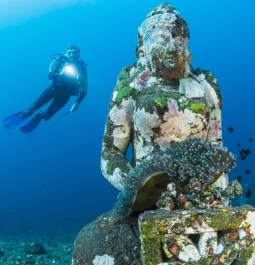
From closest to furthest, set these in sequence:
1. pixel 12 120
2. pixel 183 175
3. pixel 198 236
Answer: pixel 198 236
pixel 183 175
pixel 12 120

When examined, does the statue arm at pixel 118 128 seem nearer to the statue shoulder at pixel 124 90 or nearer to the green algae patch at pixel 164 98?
the statue shoulder at pixel 124 90

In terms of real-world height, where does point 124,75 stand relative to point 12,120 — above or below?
below

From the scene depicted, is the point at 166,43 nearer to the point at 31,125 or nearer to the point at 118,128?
the point at 118,128

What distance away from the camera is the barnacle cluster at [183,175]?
2268 mm

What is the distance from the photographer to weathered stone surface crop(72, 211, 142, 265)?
2939mm

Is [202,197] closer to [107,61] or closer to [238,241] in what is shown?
[238,241]

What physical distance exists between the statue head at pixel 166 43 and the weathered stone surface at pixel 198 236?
5.54ft

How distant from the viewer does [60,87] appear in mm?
14945

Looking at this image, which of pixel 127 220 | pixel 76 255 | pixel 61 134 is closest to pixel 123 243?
pixel 127 220

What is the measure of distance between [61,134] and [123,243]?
124108 mm

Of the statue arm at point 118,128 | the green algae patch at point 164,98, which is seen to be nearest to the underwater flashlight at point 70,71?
the statue arm at point 118,128

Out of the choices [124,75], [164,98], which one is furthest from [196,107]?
[124,75]

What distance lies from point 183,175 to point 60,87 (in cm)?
1318

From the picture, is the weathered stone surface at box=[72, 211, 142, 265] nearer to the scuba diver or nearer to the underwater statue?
the underwater statue
